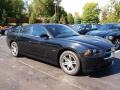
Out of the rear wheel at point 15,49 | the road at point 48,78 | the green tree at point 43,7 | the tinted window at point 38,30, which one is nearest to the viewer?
the road at point 48,78

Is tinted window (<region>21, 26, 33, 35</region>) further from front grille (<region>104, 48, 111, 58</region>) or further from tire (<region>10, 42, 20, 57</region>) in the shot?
front grille (<region>104, 48, 111, 58</region>)

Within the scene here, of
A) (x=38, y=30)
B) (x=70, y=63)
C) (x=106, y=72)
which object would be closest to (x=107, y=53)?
(x=106, y=72)

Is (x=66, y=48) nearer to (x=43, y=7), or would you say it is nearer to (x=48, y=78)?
(x=48, y=78)

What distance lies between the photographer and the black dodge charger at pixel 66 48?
234 inches

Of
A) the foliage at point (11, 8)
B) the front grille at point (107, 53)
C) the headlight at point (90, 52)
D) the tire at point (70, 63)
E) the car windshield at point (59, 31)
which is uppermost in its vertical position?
the foliage at point (11, 8)

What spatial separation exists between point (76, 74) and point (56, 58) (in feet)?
2.76

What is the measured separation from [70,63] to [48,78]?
2.53ft

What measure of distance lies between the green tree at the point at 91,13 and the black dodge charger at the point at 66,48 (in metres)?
71.2

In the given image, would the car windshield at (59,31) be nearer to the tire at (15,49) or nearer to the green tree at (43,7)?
the tire at (15,49)

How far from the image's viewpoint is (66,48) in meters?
6.36

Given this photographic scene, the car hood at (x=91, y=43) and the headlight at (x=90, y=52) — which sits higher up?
the car hood at (x=91, y=43)

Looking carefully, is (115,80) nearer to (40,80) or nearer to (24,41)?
(40,80)

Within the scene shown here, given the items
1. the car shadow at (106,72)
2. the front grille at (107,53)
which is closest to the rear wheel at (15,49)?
the car shadow at (106,72)

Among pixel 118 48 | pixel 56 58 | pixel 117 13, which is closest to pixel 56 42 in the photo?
pixel 56 58
